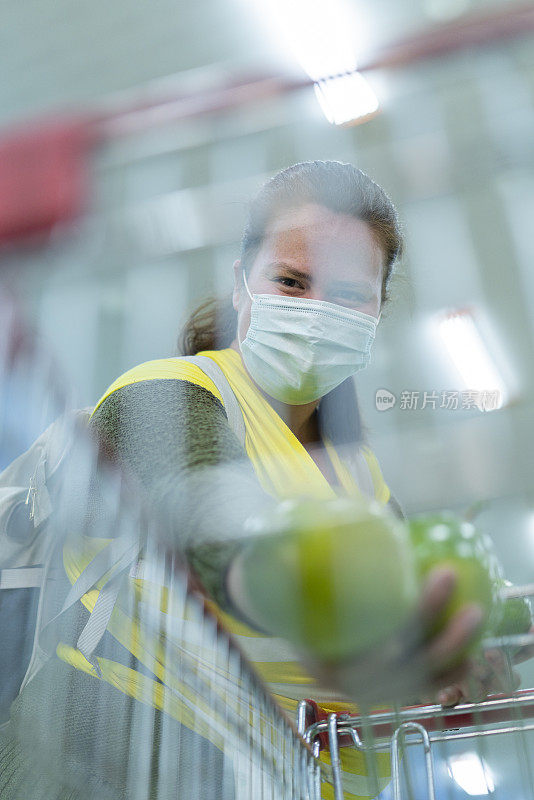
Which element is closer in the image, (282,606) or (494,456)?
(282,606)

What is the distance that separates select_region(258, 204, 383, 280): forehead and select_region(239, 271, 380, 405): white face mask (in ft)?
0.07

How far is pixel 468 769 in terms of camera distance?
391 mm

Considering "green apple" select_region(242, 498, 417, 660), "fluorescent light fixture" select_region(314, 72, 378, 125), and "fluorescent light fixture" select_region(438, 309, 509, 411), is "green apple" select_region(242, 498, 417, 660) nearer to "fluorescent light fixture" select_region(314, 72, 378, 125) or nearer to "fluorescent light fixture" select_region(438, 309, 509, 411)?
"fluorescent light fixture" select_region(438, 309, 509, 411)

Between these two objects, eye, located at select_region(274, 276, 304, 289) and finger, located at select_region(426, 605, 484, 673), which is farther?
eye, located at select_region(274, 276, 304, 289)

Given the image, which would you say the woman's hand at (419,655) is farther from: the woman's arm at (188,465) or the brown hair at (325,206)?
the brown hair at (325,206)

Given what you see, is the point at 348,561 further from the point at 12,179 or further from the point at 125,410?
the point at 12,179

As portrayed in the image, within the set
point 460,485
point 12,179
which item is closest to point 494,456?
point 460,485

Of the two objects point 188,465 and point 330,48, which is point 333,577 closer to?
point 188,465

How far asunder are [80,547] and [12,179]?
34 centimetres

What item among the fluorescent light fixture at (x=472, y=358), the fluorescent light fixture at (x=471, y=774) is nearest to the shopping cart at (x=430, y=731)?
the fluorescent light fixture at (x=471, y=774)

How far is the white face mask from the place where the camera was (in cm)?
40

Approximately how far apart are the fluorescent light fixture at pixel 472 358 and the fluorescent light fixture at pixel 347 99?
0.18 metres

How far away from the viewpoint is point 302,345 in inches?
16.0

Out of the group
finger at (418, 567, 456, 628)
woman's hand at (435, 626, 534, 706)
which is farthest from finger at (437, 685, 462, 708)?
finger at (418, 567, 456, 628)
